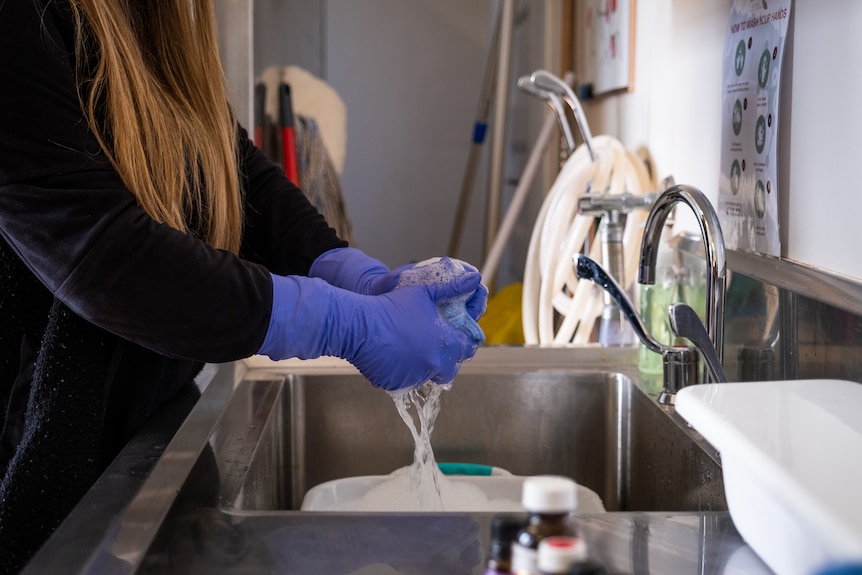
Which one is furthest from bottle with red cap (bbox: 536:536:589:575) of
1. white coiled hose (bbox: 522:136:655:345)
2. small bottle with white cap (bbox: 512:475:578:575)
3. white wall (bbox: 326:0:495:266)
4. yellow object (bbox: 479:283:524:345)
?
white wall (bbox: 326:0:495:266)

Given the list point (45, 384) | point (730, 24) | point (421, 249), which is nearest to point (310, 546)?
point (45, 384)

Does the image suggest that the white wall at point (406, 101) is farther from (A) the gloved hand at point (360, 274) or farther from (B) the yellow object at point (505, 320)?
(A) the gloved hand at point (360, 274)

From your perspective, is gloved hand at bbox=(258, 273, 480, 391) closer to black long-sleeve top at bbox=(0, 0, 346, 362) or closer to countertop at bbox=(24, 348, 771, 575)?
black long-sleeve top at bbox=(0, 0, 346, 362)

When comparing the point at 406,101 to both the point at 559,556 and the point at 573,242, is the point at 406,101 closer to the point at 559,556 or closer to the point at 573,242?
the point at 573,242

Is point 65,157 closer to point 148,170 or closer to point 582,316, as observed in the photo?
point 148,170

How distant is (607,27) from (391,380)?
1.47m

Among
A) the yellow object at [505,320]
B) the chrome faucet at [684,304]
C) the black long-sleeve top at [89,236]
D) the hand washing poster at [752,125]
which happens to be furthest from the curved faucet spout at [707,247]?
the yellow object at [505,320]

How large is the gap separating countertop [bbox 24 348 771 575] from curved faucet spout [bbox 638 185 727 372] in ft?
0.92

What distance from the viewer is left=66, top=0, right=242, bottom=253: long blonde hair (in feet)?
2.76

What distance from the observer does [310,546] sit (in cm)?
73

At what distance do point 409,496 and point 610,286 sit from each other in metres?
0.33

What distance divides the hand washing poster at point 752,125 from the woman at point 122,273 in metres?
0.36

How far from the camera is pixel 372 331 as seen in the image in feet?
2.81

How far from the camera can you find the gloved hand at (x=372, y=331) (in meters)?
0.83
